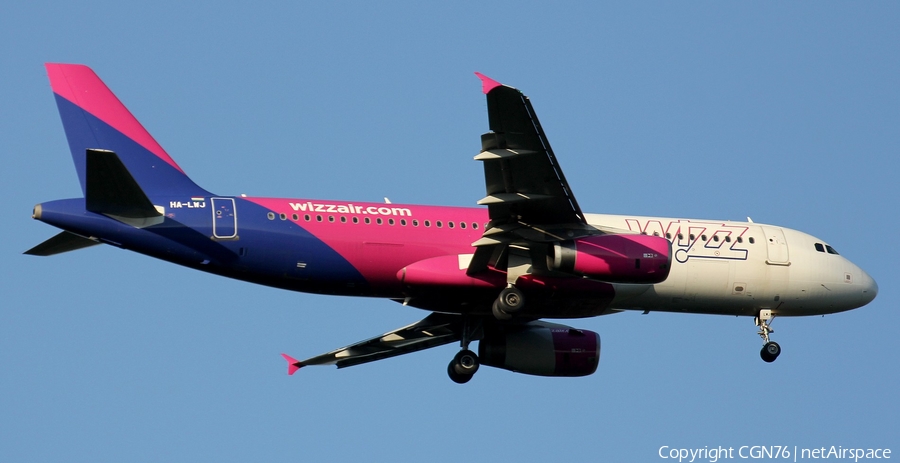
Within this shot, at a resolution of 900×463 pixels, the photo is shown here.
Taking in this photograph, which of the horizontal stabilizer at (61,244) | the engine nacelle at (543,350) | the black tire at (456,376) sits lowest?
the black tire at (456,376)

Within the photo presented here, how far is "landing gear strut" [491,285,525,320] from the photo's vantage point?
29.0 metres

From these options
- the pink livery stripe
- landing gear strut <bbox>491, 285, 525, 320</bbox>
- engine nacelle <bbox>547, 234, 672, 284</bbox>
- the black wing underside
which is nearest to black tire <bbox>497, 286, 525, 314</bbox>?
landing gear strut <bbox>491, 285, 525, 320</bbox>

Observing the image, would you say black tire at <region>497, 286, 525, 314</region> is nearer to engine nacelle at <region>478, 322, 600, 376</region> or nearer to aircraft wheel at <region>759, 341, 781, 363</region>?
engine nacelle at <region>478, 322, 600, 376</region>

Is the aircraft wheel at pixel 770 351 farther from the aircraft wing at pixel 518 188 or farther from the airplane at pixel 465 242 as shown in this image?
the aircraft wing at pixel 518 188

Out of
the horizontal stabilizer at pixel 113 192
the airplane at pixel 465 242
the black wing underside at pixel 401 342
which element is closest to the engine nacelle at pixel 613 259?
the airplane at pixel 465 242

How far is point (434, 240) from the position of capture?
29.9 m

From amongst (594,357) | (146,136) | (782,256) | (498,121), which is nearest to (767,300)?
(782,256)

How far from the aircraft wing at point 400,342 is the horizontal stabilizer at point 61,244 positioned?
736 centimetres

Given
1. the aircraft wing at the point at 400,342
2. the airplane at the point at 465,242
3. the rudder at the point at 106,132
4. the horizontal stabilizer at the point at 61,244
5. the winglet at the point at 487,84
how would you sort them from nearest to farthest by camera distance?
the winglet at the point at 487,84 < the airplane at the point at 465,242 < the horizontal stabilizer at the point at 61,244 < the rudder at the point at 106,132 < the aircraft wing at the point at 400,342

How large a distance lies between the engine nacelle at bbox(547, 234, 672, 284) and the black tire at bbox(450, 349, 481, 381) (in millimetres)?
4408

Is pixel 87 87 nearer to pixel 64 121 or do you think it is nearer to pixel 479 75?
pixel 64 121

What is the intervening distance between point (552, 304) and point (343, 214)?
553cm

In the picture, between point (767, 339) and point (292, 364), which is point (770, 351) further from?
point (292, 364)

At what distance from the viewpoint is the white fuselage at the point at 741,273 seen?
31.4m
